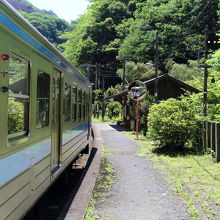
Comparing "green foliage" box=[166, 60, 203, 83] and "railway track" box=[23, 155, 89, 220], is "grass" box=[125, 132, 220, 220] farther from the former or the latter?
"green foliage" box=[166, 60, 203, 83]

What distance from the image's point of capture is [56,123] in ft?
18.1

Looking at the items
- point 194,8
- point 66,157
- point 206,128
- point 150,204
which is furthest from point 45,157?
point 194,8

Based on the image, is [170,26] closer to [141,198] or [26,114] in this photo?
[141,198]

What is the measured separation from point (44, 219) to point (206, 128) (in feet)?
22.3

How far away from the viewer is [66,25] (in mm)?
87875

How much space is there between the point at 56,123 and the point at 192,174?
398cm

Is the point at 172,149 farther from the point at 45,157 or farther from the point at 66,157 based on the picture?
the point at 45,157

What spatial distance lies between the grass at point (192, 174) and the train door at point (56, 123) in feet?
7.58

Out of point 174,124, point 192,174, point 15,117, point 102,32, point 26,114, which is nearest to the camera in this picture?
point 15,117

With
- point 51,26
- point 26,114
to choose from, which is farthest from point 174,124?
point 51,26

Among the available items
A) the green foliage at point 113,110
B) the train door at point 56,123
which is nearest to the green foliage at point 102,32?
the green foliage at point 113,110

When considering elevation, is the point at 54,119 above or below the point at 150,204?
above

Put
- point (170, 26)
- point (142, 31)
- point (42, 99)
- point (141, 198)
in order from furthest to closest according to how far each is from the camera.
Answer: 1. point (142, 31)
2. point (170, 26)
3. point (141, 198)
4. point (42, 99)

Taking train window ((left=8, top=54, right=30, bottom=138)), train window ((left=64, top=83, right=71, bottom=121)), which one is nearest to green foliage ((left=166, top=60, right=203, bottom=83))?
train window ((left=64, top=83, right=71, bottom=121))
